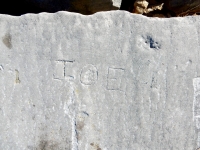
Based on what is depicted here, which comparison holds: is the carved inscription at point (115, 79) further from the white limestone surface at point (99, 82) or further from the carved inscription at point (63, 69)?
the carved inscription at point (63, 69)

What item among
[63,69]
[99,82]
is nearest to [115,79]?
[99,82]

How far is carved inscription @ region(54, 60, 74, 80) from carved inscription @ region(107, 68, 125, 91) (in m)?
0.14

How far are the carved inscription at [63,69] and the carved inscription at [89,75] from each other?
44 millimetres

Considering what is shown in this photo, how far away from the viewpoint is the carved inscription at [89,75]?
137 centimetres

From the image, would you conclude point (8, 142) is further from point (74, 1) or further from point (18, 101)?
point (74, 1)

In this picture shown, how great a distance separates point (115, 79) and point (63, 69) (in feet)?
0.66

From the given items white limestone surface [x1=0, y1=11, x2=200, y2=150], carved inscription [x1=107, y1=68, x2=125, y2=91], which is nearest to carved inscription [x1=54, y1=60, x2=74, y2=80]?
white limestone surface [x1=0, y1=11, x2=200, y2=150]

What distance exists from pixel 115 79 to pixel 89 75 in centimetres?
10

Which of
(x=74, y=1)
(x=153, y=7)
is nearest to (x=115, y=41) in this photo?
(x=74, y=1)

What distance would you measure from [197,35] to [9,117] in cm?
79

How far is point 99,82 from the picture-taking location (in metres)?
1.38

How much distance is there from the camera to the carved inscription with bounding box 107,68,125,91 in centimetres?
137

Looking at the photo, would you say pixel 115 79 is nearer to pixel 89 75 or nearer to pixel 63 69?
pixel 89 75

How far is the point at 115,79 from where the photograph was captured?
1.38 meters
